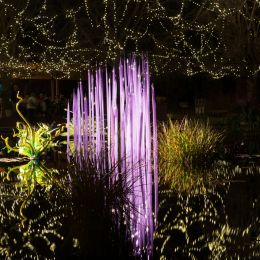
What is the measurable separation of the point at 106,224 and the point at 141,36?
19860 millimetres

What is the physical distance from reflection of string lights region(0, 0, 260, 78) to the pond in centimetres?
1484

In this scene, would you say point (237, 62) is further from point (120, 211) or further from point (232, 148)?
point (120, 211)

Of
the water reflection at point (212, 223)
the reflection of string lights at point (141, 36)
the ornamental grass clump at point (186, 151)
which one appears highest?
the reflection of string lights at point (141, 36)

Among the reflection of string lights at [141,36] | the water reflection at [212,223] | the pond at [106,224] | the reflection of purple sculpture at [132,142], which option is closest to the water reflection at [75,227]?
the pond at [106,224]

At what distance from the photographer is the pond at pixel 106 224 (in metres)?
6.03

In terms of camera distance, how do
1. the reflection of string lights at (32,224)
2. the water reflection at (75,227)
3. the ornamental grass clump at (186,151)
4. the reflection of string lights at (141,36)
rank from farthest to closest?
the reflection of string lights at (141,36) → the ornamental grass clump at (186,151) → the reflection of string lights at (32,224) → the water reflection at (75,227)

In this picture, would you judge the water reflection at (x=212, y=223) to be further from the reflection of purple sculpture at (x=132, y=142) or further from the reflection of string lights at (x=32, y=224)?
the reflection of string lights at (x=32, y=224)

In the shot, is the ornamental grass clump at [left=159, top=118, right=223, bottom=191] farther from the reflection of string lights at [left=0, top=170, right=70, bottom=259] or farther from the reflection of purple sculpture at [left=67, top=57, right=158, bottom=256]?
the reflection of purple sculpture at [left=67, top=57, right=158, bottom=256]

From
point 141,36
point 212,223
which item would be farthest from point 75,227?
point 141,36

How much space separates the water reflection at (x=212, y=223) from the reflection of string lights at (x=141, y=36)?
45.9ft

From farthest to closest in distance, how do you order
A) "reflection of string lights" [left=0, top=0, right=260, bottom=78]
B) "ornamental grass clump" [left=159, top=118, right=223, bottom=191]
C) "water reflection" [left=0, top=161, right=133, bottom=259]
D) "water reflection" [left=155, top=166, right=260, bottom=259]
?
"reflection of string lights" [left=0, top=0, right=260, bottom=78] → "ornamental grass clump" [left=159, top=118, right=223, bottom=191] → "water reflection" [left=155, top=166, right=260, bottom=259] → "water reflection" [left=0, top=161, right=133, bottom=259]

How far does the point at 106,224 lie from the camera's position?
6.01 m

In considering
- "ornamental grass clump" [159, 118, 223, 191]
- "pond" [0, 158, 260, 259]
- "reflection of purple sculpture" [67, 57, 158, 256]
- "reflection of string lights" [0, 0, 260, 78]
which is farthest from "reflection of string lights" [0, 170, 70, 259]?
"reflection of string lights" [0, 0, 260, 78]

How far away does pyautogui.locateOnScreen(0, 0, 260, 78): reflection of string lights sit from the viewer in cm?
2438
